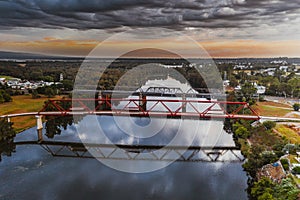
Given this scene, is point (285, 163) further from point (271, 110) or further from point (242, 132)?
point (271, 110)

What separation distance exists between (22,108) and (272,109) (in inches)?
497

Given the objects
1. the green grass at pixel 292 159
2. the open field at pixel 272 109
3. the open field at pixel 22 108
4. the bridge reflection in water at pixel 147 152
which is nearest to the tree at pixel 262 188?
the green grass at pixel 292 159

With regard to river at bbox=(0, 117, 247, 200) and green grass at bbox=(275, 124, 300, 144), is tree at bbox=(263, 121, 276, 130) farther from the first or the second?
river at bbox=(0, 117, 247, 200)

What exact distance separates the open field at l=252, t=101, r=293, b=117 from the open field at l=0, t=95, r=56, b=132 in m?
10.3

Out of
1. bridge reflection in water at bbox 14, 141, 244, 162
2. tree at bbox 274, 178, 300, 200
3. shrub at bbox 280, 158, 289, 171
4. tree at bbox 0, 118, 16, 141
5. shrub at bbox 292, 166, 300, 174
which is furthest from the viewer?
tree at bbox 0, 118, 16, 141

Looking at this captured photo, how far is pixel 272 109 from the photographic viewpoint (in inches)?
527

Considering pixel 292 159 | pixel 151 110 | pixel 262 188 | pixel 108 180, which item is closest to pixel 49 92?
pixel 151 110

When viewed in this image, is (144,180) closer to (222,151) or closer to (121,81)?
(222,151)

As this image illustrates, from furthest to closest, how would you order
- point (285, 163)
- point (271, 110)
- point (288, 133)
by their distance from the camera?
point (271, 110), point (288, 133), point (285, 163)

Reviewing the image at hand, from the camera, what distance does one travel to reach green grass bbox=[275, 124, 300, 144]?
840 centimetres

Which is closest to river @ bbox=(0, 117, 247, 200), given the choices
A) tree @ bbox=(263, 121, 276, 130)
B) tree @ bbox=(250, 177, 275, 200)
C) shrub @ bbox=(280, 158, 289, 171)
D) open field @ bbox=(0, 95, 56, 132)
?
tree @ bbox=(250, 177, 275, 200)

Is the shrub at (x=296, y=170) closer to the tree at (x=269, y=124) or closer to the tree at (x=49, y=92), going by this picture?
the tree at (x=269, y=124)

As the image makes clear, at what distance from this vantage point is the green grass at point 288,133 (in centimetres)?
840

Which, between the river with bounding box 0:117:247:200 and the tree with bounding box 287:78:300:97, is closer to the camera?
the river with bounding box 0:117:247:200
